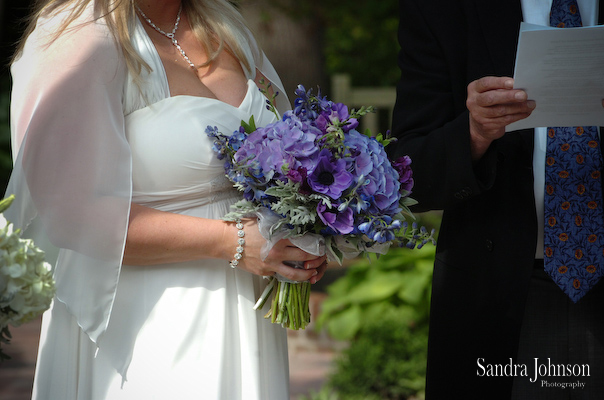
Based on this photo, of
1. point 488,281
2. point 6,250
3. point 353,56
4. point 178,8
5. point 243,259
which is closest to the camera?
point 6,250

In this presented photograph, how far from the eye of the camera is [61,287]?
203cm

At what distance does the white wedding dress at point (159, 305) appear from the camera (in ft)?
6.63

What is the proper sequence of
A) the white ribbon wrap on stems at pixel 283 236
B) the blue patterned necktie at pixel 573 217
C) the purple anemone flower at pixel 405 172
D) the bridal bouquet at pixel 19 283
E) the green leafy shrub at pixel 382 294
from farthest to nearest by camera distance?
the green leafy shrub at pixel 382 294 → the blue patterned necktie at pixel 573 217 → the purple anemone flower at pixel 405 172 → the white ribbon wrap on stems at pixel 283 236 → the bridal bouquet at pixel 19 283

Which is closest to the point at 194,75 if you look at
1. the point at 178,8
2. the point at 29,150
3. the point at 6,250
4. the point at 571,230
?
the point at 178,8

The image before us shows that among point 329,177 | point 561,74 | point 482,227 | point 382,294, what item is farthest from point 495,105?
point 382,294

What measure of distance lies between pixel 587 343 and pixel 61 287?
5.36 feet

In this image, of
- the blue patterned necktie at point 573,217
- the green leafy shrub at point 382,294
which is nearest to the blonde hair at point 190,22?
the blue patterned necktie at point 573,217

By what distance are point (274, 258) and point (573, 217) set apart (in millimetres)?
939

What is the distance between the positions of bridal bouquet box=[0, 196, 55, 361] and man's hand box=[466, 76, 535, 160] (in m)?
1.29

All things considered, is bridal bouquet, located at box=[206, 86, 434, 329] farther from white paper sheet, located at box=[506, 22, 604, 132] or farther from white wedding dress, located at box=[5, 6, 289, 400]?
white paper sheet, located at box=[506, 22, 604, 132]

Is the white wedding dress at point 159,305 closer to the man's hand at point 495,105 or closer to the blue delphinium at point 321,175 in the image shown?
the blue delphinium at point 321,175

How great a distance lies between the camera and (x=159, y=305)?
6.82ft

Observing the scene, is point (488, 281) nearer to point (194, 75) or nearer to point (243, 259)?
point (243, 259)

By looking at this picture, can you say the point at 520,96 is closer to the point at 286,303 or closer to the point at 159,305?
the point at 286,303
